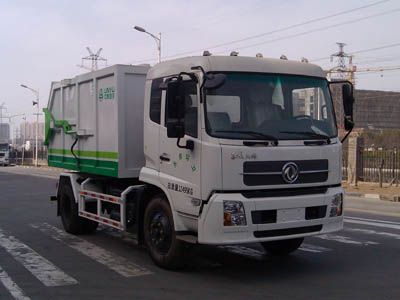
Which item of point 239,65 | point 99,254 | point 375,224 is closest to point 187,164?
point 239,65

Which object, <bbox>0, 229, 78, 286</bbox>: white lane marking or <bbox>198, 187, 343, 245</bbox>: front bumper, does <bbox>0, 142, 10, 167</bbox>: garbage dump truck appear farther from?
<bbox>198, 187, 343, 245</bbox>: front bumper

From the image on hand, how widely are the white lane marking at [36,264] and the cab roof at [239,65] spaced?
3.04 meters

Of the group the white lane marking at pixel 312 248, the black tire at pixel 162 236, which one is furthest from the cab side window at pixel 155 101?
the white lane marking at pixel 312 248

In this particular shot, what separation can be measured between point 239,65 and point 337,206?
232 cm

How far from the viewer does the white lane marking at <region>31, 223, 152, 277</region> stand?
8062mm

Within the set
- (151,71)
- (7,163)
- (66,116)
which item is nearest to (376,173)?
(66,116)

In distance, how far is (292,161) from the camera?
23.9 feet

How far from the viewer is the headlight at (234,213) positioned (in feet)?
22.8

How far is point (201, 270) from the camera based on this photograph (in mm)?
8078

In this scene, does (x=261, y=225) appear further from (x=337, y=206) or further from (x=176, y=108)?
(x=176, y=108)

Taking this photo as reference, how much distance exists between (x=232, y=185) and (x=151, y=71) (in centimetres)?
240

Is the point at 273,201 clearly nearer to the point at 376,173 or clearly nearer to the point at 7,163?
the point at 376,173

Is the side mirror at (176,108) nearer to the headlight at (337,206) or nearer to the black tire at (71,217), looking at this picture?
the headlight at (337,206)

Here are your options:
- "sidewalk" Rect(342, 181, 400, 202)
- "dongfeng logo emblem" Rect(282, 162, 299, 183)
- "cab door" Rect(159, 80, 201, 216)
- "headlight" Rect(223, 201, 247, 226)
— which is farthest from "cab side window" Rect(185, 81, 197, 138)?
"sidewalk" Rect(342, 181, 400, 202)
